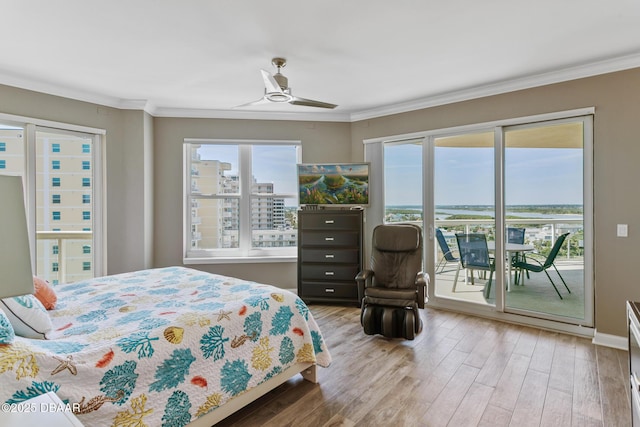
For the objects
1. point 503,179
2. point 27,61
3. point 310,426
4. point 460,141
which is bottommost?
point 310,426

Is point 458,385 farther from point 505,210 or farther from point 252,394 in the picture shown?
point 505,210

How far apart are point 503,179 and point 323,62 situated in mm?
2450

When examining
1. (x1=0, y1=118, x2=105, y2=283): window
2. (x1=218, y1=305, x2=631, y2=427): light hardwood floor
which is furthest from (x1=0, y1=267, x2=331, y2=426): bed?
(x1=0, y1=118, x2=105, y2=283): window

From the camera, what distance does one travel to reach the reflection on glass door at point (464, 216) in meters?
3.96

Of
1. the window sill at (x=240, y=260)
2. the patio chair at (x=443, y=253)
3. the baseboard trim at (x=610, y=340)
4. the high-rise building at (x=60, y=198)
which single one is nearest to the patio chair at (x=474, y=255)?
the patio chair at (x=443, y=253)

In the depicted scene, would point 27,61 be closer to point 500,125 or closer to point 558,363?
point 500,125

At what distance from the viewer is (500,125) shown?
3.77 metres

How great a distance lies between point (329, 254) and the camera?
173 inches

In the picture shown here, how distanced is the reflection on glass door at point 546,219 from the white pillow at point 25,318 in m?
4.19

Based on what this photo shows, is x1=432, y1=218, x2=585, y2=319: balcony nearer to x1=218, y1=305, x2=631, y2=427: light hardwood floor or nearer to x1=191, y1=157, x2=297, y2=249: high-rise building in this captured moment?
x1=218, y1=305, x2=631, y2=427: light hardwood floor

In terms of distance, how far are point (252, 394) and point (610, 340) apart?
10.9ft

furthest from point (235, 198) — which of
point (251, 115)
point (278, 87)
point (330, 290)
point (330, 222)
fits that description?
point (278, 87)

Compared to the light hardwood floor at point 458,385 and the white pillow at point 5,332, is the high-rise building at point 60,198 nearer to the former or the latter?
the white pillow at point 5,332

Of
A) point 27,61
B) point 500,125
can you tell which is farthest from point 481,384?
point 27,61
